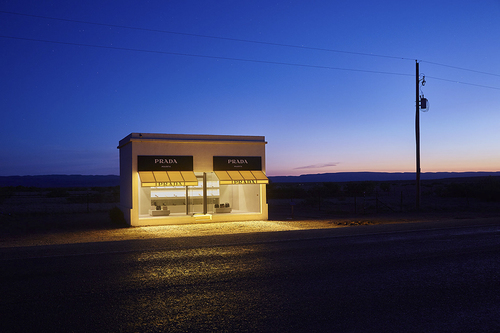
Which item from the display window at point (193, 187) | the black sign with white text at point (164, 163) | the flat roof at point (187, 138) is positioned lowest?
the display window at point (193, 187)

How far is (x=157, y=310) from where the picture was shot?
5414 millimetres

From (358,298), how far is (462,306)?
1.50 metres

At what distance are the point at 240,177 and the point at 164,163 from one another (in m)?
4.10

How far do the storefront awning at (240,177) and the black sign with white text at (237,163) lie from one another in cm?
24

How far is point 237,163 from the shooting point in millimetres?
20703

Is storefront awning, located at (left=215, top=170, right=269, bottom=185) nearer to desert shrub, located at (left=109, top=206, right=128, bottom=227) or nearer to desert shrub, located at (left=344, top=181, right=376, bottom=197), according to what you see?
desert shrub, located at (left=109, top=206, right=128, bottom=227)

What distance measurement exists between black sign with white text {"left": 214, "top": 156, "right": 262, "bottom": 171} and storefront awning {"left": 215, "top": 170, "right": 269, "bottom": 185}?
0.24 meters

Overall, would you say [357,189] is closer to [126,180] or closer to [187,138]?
[187,138]

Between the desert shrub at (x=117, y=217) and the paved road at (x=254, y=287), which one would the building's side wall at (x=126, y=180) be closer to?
the desert shrub at (x=117, y=217)

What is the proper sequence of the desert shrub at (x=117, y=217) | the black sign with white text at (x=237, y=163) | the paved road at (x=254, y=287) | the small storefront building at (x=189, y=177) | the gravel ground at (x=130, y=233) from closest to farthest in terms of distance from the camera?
the paved road at (x=254, y=287) < the gravel ground at (x=130, y=233) < the small storefront building at (x=189, y=177) < the desert shrub at (x=117, y=217) < the black sign with white text at (x=237, y=163)

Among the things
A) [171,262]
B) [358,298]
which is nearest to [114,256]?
[171,262]

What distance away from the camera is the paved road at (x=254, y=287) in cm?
495

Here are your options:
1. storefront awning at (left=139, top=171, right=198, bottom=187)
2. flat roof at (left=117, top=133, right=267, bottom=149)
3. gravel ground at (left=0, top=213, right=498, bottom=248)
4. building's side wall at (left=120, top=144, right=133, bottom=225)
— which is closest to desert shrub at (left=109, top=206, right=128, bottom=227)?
building's side wall at (left=120, top=144, right=133, bottom=225)

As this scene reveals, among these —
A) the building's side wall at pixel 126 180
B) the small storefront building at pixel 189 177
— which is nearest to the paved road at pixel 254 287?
the building's side wall at pixel 126 180
